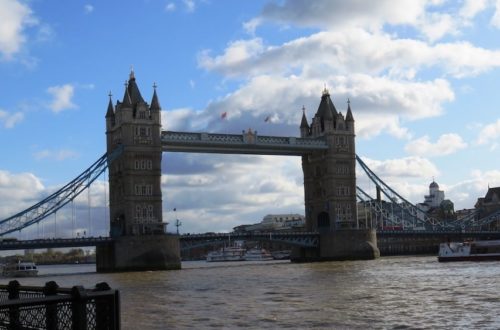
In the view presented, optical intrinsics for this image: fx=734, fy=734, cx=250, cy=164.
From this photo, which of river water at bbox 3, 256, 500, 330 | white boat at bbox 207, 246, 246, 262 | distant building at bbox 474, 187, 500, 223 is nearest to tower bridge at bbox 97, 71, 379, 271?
river water at bbox 3, 256, 500, 330

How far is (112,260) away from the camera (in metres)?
84.2

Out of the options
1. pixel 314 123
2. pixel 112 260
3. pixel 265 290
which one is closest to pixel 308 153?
pixel 314 123

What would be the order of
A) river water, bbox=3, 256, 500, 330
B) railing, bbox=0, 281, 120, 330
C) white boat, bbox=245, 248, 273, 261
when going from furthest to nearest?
white boat, bbox=245, 248, 273, 261 < river water, bbox=3, 256, 500, 330 < railing, bbox=0, 281, 120, 330

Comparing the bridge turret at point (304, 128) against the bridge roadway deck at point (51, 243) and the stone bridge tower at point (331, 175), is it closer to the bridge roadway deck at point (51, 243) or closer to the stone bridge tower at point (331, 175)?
the stone bridge tower at point (331, 175)

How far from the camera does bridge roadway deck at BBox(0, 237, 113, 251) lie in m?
78.2

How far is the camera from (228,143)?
91.2 meters

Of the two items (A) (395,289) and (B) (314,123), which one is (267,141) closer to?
(B) (314,123)

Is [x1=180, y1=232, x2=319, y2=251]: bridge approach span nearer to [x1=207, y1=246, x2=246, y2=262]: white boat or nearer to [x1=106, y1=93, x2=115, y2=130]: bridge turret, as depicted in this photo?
[x1=106, y1=93, x2=115, y2=130]: bridge turret

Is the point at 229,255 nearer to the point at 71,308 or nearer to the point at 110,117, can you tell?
the point at 110,117

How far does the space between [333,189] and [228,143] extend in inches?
767

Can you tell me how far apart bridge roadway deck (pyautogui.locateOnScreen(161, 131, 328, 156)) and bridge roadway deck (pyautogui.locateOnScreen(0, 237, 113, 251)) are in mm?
14639

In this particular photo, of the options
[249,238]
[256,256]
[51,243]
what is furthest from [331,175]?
[256,256]

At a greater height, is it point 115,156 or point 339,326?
point 115,156

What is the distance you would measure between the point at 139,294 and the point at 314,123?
7312 centimetres
